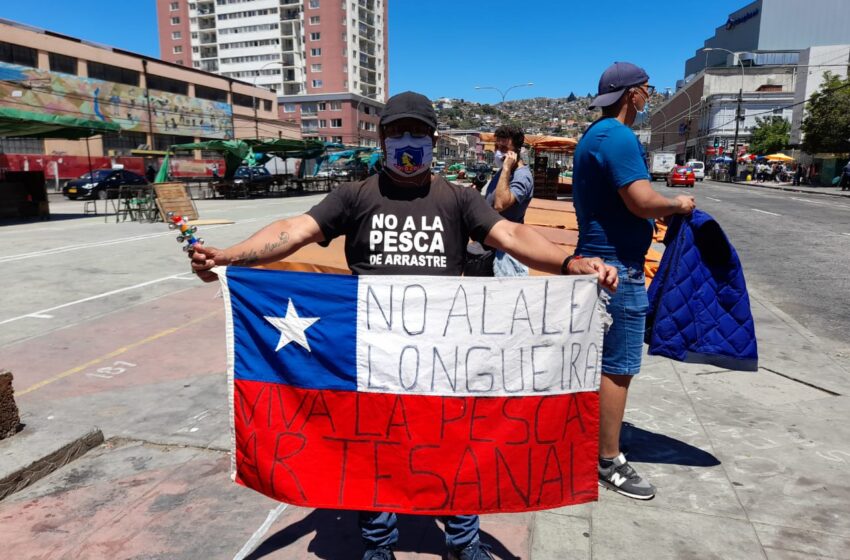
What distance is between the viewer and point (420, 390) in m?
2.24

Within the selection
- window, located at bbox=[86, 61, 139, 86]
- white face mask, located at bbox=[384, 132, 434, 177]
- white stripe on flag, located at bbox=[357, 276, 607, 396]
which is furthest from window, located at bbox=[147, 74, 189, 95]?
white stripe on flag, located at bbox=[357, 276, 607, 396]

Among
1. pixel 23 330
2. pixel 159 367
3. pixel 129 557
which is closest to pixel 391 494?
pixel 129 557

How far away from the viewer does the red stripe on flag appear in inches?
87.7

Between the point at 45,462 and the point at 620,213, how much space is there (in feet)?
11.3

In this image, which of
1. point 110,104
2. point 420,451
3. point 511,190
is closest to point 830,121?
point 511,190

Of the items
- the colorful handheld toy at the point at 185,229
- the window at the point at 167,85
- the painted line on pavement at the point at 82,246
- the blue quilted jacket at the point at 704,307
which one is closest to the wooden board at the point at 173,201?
the painted line on pavement at the point at 82,246

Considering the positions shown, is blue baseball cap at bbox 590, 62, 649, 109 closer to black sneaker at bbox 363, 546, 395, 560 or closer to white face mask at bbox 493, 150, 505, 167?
white face mask at bbox 493, 150, 505, 167

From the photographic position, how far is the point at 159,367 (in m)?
4.96

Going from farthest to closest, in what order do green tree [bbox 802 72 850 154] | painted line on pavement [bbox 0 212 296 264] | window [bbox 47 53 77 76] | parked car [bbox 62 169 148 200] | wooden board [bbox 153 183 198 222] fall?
1. window [bbox 47 53 77 76]
2. green tree [bbox 802 72 850 154]
3. parked car [bbox 62 169 148 200]
4. wooden board [bbox 153 183 198 222]
5. painted line on pavement [bbox 0 212 296 264]

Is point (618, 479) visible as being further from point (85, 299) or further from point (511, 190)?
point (85, 299)

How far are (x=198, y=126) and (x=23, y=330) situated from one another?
2232 inches

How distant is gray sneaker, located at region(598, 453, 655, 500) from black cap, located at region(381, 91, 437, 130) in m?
1.99

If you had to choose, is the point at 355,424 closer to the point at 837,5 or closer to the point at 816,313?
the point at 816,313

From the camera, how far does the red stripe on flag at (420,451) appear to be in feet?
7.30
